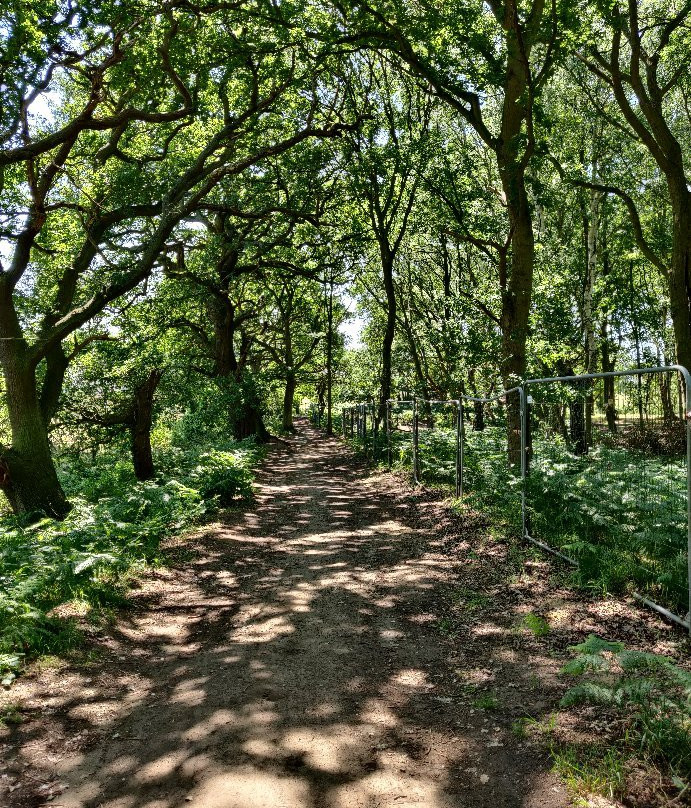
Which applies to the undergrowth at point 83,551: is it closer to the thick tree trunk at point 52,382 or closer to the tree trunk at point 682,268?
the thick tree trunk at point 52,382

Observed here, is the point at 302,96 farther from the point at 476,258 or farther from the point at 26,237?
the point at 476,258

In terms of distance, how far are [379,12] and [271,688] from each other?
414 inches

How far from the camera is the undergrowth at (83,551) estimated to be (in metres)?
4.62

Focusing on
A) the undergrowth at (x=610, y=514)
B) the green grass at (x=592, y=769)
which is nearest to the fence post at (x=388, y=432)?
the undergrowth at (x=610, y=514)

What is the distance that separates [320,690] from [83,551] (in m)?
3.39

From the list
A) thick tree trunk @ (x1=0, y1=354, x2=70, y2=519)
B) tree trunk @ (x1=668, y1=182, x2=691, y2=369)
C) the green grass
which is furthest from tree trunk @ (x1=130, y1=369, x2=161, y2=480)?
tree trunk @ (x1=668, y1=182, x2=691, y2=369)

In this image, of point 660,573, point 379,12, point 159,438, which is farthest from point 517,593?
point 159,438

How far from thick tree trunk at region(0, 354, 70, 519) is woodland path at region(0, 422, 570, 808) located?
326 centimetres

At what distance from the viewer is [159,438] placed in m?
24.0

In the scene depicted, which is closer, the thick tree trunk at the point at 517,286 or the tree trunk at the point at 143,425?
the thick tree trunk at the point at 517,286

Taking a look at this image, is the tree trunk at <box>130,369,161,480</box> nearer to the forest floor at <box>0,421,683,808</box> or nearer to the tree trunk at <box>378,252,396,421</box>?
the forest floor at <box>0,421,683,808</box>

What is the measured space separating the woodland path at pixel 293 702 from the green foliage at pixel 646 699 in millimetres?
440

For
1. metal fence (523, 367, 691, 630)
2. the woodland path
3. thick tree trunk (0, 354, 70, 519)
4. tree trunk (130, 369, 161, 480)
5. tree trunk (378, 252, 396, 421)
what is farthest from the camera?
tree trunk (378, 252, 396, 421)

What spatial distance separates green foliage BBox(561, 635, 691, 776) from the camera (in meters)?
2.85
